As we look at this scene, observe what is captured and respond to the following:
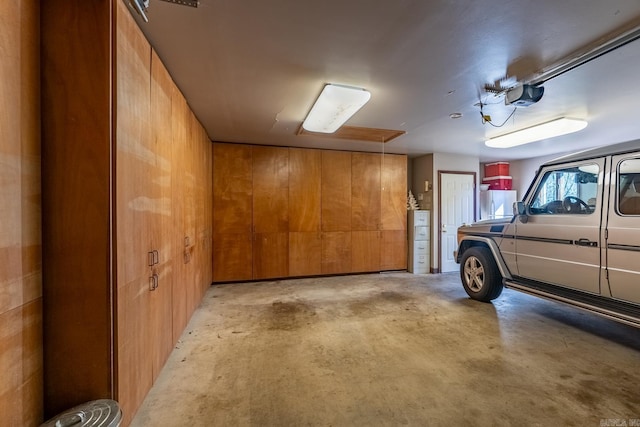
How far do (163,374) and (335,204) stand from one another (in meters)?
3.80

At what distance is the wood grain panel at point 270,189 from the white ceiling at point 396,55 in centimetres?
143

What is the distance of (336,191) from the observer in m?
5.30

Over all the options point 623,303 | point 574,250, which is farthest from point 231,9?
point 623,303

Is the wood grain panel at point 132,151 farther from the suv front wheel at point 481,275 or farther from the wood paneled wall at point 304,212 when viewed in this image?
the suv front wheel at point 481,275

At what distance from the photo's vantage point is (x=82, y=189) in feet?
4.33

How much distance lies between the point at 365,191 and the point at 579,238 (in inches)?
131

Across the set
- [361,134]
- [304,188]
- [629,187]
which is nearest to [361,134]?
[361,134]

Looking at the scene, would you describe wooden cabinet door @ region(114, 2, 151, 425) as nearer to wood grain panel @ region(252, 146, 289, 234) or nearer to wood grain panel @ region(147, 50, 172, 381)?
wood grain panel @ region(147, 50, 172, 381)

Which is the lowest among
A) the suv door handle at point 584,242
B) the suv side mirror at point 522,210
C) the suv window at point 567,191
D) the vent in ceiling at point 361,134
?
the suv door handle at point 584,242

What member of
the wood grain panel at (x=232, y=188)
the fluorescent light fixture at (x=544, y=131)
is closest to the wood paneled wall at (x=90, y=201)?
the wood grain panel at (x=232, y=188)

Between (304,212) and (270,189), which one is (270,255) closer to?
(304,212)

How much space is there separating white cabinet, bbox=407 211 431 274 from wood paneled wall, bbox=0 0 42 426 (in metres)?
5.50

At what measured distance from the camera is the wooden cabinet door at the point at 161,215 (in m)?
1.93

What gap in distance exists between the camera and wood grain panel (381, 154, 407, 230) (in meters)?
5.61
